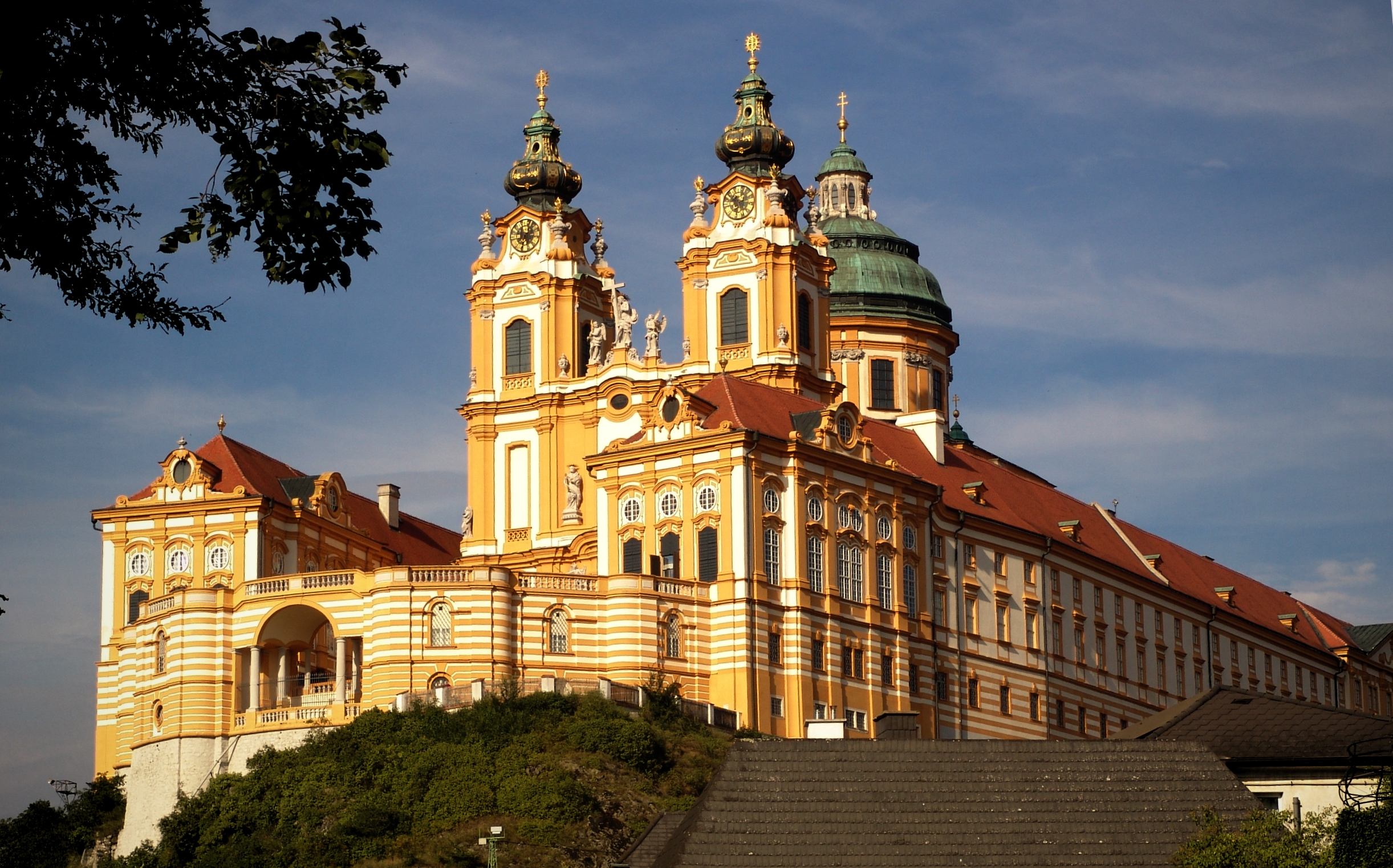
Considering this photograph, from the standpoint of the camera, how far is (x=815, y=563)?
287 feet

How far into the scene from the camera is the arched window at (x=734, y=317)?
101625 mm

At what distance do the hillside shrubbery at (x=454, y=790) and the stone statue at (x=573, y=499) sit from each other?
19666 millimetres

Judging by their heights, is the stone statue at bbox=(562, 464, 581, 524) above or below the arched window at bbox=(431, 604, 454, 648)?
above

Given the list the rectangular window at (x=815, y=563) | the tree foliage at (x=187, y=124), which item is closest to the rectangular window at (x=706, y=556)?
the rectangular window at (x=815, y=563)

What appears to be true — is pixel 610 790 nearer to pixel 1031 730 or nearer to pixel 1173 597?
pixel 1031 730

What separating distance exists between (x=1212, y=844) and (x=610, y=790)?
106 feet

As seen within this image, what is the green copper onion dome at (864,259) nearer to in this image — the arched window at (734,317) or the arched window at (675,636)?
the arched window at (734,317)

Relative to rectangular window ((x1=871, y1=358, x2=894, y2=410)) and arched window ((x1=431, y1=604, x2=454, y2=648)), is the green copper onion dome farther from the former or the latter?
arched window ((x1=431, y1=604, x2=454, y2=648))

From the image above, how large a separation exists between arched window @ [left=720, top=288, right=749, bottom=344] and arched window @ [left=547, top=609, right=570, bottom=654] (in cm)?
2094

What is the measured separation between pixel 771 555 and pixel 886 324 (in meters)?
35.8

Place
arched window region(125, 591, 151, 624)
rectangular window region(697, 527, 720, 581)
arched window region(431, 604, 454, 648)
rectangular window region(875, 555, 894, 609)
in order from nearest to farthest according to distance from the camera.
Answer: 1. arched window region(431, 604, 454, 648)
2. rectangular window region(697, 527, 720, 581)
3. rectangular window region(875, 555, 894, 609)
4. arched window region(125, 591, 151, 624)

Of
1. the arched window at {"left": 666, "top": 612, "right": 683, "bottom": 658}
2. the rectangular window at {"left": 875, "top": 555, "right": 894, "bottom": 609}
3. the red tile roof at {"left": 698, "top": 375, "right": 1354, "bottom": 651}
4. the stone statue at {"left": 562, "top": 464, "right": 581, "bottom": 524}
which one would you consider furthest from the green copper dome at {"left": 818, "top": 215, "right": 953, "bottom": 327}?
the arched window at {"left": 666, "top": 612, "right": 683, "bottom": 658}

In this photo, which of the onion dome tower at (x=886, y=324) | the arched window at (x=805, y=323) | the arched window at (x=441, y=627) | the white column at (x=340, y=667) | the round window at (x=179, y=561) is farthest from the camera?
the onion dome tower at (x=886, y=324)

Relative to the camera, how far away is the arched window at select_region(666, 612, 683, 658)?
278ft
